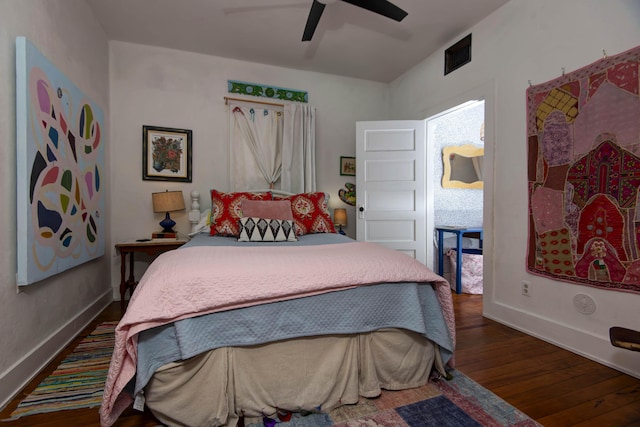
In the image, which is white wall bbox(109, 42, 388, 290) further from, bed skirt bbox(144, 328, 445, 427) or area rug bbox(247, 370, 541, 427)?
area rug bbox(247, 370, 541, 427)

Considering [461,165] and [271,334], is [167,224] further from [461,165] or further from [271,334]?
[461,165]

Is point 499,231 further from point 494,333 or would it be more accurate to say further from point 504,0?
point 504,0

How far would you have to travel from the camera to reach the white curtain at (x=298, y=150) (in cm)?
364

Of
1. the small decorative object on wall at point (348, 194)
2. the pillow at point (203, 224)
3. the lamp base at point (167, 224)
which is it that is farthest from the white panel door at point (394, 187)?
the lamp base at point (167, 224)

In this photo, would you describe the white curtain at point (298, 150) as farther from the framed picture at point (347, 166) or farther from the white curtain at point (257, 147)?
the framed picture at point (347, 166)

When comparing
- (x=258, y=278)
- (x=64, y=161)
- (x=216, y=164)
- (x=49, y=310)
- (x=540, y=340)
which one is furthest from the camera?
(x=216, y=164)

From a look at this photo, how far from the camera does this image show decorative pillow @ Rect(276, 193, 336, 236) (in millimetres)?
2900

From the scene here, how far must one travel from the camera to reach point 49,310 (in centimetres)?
192

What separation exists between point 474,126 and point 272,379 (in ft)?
13.3

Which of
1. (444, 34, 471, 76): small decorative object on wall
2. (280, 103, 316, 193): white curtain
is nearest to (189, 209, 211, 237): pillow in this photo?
(280, 103, 316, 193): white curtain

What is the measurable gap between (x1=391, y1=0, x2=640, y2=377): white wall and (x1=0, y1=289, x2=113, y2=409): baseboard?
3282 mm

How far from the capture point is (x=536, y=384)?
Answer: 64.9 inches

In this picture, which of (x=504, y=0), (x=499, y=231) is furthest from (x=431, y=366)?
(x=504, y=0)

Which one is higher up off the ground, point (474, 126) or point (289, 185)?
point (474, 126)
